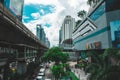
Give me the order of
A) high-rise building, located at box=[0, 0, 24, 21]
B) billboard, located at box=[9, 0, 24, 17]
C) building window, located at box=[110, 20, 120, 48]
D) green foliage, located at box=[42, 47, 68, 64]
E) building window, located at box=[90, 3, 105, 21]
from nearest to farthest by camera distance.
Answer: high-rise building, located at box=[0, 0, 24, 21] < billboard, located at box=[9, 0, 24, 17] < building window, located at box=[110, 20, 120, 48] < building window, located at box=[90, 3, 105, 21] < green foliage, located at box=[42, 47, 68, 64]

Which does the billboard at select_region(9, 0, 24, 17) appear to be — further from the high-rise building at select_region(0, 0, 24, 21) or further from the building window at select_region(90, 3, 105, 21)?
the building window at select_region(90, 3, 105, 21)

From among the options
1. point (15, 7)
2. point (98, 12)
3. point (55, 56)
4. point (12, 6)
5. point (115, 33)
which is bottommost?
point (55, 56)

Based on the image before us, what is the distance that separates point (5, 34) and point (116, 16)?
2750 cm

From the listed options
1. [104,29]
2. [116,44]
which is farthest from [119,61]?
[104,29]

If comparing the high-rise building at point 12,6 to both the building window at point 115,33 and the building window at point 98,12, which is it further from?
the building window at point 115,33

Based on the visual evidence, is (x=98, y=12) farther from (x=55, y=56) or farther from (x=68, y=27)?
(x=68, y=27)

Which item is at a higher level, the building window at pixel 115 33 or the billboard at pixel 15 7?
the billboard at pixel 15 7

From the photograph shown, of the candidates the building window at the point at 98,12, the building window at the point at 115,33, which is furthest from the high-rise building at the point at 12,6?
the building window at the point at 115,33

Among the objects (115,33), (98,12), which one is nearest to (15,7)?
(98,12)

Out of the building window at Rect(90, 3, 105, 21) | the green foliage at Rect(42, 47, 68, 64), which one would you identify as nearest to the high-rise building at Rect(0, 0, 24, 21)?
the green foliage at Rect(42, 47, 68, 64)

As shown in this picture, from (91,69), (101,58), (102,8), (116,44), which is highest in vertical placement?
(102,8)

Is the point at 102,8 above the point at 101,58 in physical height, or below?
above

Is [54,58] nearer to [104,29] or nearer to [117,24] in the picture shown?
[104,29]

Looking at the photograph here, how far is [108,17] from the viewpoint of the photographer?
1523 inches
